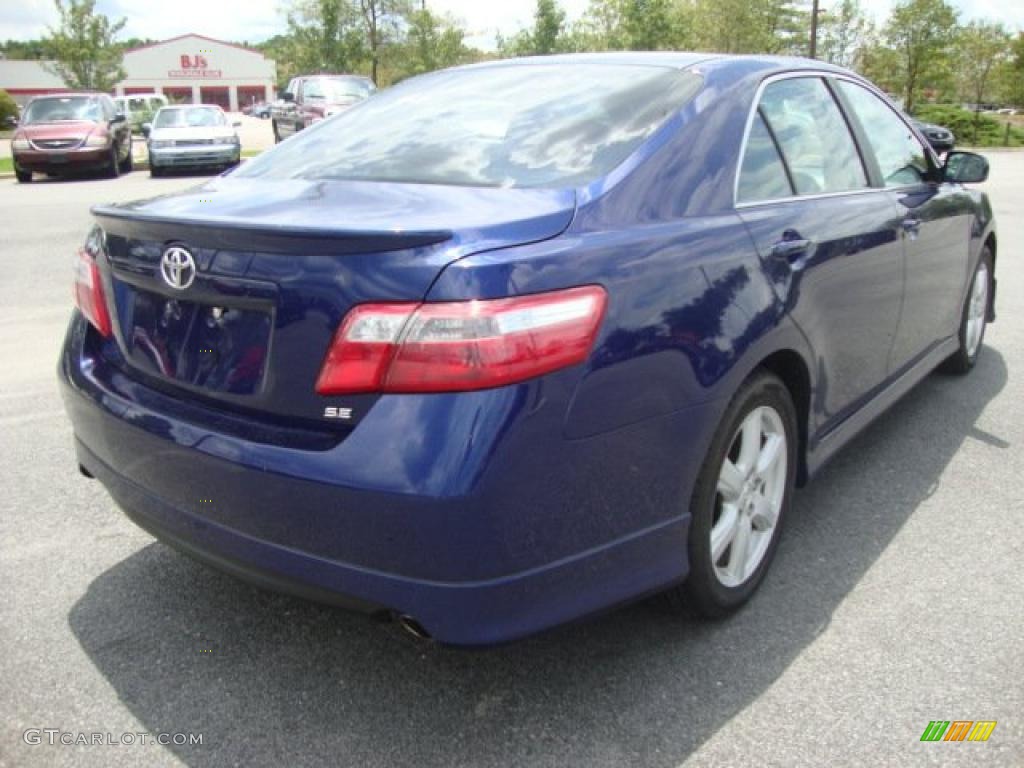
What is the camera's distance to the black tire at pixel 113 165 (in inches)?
720

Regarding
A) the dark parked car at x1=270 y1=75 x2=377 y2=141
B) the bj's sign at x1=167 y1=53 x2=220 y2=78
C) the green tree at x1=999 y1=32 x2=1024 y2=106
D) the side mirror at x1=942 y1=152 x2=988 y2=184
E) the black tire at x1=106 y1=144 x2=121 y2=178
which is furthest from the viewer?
the bj's sign at x1=167 y1=53 x2=220 y2=78

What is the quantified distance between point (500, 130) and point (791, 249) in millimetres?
910

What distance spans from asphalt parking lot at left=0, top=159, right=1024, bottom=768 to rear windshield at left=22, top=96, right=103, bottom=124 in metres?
17.1

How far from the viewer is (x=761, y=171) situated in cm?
283

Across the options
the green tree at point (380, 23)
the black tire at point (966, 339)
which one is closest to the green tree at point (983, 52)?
the green tree at point (380, 23)

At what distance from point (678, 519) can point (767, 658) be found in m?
0.54

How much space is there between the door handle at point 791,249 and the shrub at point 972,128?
1445 inches

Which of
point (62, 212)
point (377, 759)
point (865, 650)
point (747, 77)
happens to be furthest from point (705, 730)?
point (62, 212)

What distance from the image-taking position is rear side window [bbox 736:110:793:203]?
2.73 meters

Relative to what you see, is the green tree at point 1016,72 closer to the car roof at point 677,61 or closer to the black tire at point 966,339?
the black tire at point 966,339

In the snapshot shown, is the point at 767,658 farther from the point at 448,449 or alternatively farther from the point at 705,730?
the point at 448,449

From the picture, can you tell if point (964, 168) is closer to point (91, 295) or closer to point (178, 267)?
point (178, 267)

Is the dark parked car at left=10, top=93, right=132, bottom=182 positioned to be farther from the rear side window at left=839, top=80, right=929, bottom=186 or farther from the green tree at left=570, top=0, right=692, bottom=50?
the green tree at left=570, top=0, right=692, bottom=50

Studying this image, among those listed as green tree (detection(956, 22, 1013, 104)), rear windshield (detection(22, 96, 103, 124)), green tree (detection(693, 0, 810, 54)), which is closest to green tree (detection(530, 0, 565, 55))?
green tree (detection(693, 0, 810, 54))
